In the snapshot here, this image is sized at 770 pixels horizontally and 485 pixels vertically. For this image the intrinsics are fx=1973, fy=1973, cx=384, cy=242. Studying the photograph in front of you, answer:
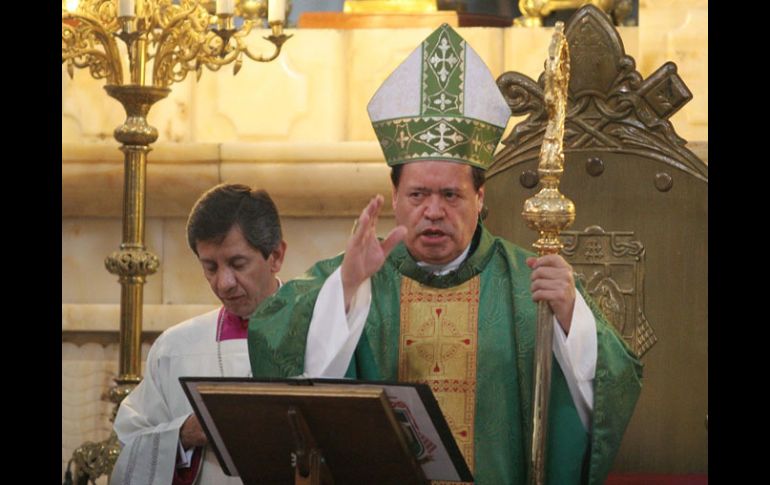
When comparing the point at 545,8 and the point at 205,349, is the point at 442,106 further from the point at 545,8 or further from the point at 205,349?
the point at 545,8

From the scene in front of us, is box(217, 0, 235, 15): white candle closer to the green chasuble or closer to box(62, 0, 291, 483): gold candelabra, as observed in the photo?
box(62, 0, 291, 483): gold candelabra

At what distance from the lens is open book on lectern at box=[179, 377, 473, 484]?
4191mm

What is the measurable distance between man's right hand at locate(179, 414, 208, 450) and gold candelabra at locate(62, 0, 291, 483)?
4.26ft

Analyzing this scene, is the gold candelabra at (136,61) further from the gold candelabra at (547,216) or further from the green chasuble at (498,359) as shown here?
the gold candelabra at (547,216)

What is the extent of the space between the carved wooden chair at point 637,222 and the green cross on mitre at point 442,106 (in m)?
0.92

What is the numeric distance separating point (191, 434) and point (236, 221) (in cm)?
57

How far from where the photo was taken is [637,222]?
5.98 meters

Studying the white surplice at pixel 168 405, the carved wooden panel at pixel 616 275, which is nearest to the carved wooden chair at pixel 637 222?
the carved wooden panel at pixel 616 275

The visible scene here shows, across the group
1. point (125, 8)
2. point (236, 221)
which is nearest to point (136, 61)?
point (125, 8)

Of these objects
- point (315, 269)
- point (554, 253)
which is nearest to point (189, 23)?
point (315, 269)

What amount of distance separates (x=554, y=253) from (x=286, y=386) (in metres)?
0.75

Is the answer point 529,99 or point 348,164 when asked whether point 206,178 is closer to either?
point 348,164

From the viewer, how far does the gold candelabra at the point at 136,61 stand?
6.38 meters

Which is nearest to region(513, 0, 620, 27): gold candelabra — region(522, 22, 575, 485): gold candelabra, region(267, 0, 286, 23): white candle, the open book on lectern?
region(267, 0, 286, 23): white candle
